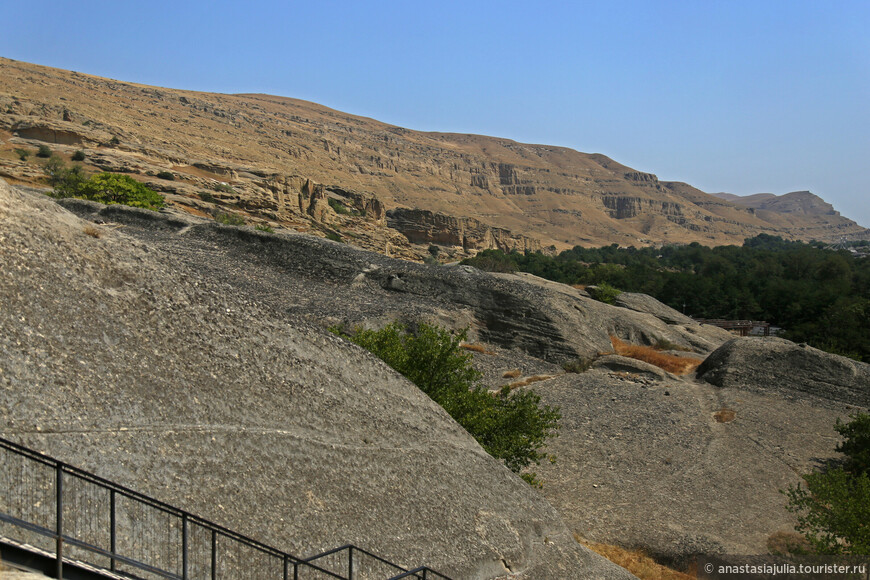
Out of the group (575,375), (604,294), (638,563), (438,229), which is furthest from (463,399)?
(438,229)

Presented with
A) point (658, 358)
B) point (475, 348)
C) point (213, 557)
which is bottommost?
point (213, 557)

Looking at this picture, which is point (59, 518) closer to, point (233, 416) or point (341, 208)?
point (233, 416)

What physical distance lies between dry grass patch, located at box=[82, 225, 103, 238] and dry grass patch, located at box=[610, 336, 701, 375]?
24146mm

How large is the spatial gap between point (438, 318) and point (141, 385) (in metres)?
18.0

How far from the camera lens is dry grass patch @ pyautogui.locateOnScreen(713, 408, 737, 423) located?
822 inches

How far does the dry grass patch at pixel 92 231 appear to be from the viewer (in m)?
7.21

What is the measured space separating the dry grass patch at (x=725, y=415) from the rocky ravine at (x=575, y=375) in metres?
0.13

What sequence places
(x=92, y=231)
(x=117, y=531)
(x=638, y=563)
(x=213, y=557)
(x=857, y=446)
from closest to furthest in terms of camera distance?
(x=117, y=531), (x=213, y=557), (x=92, y=231), (x=638, y=563), (x=857, y=446)

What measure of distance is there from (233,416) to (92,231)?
2.82 meters

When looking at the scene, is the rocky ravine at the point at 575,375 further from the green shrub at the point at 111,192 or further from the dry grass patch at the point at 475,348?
the green shrub at the point at 111,192

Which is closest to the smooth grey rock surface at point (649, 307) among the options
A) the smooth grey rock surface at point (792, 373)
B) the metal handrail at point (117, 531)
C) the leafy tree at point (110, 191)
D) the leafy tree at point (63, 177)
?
the smooth grey rock surface at point (792, 373)

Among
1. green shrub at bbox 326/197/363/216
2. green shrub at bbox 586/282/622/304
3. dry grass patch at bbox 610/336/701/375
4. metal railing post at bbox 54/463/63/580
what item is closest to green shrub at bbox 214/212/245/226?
green shrub at bbox 586/282/622/304

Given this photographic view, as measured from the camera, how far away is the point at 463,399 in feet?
43.7

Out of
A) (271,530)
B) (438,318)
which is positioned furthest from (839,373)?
(271,530)
